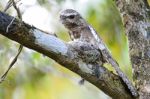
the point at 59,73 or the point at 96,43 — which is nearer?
the point at 96,43

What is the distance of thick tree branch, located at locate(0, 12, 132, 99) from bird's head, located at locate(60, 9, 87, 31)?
0.18 metres

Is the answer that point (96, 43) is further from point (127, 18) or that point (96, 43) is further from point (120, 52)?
point (120, 52)

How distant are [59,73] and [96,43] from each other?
1.26m

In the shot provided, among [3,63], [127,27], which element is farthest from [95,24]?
[127,27]

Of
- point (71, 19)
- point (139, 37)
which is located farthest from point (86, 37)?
point (139, 37)

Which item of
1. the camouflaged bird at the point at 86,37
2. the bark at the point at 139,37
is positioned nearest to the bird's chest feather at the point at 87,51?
A: the camouflaged bird at the point at 86,37

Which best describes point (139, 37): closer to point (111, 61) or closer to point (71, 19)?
point (111, 61)

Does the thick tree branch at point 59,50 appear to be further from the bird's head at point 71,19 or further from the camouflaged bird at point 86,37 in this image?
the bird's head at point 71,19

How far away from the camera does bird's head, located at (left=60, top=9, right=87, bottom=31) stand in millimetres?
2223

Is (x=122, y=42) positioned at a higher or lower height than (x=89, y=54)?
lower

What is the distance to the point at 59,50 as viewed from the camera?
79.0 inches

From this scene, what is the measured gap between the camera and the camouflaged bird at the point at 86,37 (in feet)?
7.18

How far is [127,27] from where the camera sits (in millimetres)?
2318

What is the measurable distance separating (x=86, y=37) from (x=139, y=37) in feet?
0.76
